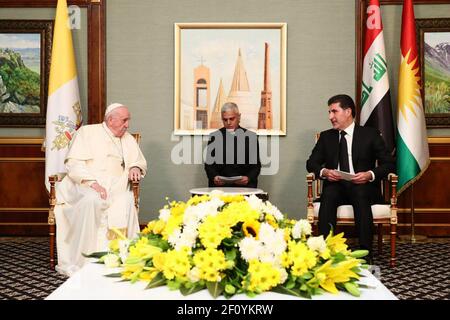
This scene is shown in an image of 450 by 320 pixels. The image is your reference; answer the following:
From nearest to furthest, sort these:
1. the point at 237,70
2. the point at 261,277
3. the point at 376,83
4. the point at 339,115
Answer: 1. the point at 261,277
2. the point at 339,115
3. the point at 376,83
4. the point at 237,70

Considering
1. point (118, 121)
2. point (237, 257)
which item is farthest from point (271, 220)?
point (118, 121)

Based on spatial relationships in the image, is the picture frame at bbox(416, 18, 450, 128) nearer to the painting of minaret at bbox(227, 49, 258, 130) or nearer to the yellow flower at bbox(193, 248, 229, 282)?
the painting of minaret at bbox(227, 49, 258, 130)

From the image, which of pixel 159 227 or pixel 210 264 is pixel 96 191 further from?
pixel 210 264

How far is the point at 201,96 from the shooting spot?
6.54 m

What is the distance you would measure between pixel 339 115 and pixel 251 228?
133 inches

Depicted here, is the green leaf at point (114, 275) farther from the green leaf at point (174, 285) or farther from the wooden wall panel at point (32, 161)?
the wooden wall panel at point (32, 161)

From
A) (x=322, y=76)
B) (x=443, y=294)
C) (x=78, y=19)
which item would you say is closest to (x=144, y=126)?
(x=78, y=19)

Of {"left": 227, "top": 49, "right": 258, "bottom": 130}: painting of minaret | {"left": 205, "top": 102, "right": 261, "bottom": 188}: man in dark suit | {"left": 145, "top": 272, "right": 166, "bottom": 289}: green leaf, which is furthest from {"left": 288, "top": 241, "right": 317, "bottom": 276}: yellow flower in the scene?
{"left": 227, "top": 49, "right": 258, "bottom": 130}: painting of minaret

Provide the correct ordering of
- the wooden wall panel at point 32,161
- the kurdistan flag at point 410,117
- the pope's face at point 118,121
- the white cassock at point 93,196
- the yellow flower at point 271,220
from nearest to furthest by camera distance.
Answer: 1. the yellow flower at point 271,220
2. the white cassock at point 93,196
3. the pope's face at point 118,121
4. the kurdistan flag at point 410,117
5. the wooden wall panel at point 32,161

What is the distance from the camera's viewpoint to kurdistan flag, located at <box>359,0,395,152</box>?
6.05 metres

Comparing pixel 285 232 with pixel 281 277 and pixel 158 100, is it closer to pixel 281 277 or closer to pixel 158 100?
pixel 281 277

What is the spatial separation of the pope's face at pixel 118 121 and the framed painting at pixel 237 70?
140cm

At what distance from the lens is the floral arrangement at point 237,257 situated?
191 centimetres

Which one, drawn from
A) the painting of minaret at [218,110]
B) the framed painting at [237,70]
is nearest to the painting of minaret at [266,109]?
the framed painting at [237,70]
